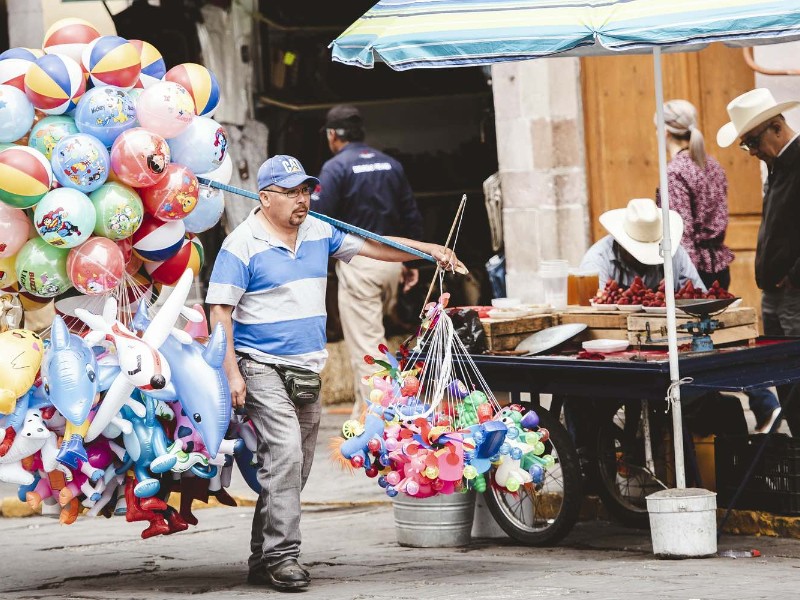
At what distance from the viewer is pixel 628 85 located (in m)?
11.7

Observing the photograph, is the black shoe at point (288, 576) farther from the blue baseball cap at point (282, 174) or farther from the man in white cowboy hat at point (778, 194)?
the man in white cowboy hat at point (778, 194)

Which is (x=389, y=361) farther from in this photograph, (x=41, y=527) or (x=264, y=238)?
(x=41, y=527)

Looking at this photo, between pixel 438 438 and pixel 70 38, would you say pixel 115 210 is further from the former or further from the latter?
pixel 438 438

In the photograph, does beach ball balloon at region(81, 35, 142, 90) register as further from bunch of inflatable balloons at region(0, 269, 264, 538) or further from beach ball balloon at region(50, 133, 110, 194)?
bunch of inflatable balloons at region(0, 269, 264, 538)

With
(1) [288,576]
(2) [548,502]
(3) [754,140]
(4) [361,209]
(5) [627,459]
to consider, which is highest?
(3) [754,140]

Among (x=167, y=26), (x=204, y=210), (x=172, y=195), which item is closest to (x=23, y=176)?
(x=172, y=195)

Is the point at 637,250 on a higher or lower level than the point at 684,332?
higher

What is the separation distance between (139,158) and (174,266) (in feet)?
2.20

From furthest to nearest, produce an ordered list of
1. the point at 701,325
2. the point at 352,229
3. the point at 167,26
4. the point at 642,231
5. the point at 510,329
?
the point at 167,26 → the point at 642,231 → the point at 510,329 → the point at 701,325 → the point at 352,229

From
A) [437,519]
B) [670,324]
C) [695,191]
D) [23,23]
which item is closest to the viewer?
[670,324]

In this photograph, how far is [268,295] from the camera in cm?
711

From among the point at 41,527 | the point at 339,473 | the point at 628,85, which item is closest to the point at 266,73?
the point at 628,85

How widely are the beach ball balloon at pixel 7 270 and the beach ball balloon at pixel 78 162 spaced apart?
427 millimetres

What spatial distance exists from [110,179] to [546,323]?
271 cm
